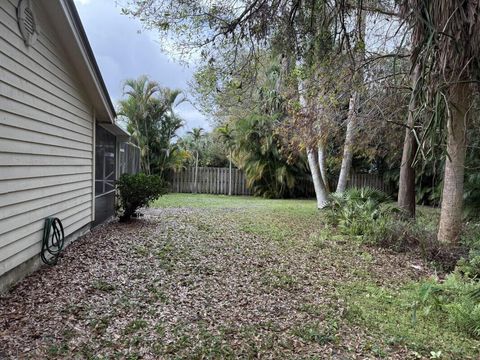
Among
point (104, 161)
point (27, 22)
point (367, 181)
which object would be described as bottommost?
point (367, 181)

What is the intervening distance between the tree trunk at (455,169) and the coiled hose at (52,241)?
5.39 meters

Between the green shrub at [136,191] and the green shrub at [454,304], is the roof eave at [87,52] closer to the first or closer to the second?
the green shrub at [136,191]

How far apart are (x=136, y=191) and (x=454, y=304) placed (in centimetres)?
574

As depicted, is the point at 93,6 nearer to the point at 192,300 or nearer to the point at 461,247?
the point at 192,300

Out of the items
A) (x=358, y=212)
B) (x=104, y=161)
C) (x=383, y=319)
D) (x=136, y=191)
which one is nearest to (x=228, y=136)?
(x=104, y=161)

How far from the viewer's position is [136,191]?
24.2 ft

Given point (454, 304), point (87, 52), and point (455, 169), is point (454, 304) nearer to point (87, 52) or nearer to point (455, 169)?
point (455, 169)

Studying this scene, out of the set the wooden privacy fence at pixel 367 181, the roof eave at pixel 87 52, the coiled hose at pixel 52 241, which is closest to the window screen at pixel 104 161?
the roof eave at pixel 87 52

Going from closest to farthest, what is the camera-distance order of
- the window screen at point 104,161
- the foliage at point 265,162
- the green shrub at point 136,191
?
the window screen at point 104,161 → the green shrub at point 136,191 → the foliage at point 265,162

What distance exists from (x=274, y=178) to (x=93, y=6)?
10.4 metres

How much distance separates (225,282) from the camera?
416cm

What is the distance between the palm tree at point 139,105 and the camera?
47.2 ft

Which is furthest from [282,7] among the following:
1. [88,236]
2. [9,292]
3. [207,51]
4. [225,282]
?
[88,236]

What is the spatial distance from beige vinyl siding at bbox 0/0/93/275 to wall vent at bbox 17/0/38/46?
0.24 ft
